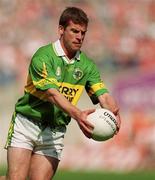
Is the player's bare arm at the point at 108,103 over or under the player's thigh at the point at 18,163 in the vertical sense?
over

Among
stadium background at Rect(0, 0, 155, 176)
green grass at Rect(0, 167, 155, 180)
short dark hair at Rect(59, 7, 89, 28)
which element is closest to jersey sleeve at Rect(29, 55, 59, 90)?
short dark hair at Rect(59, 7, 89, 28)

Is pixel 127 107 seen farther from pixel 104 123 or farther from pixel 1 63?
pixel 104 123

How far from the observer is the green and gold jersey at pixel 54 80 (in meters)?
7.54

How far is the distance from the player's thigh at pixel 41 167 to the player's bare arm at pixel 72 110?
0.74 m

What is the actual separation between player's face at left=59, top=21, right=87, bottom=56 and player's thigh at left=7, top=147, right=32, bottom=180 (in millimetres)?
1118

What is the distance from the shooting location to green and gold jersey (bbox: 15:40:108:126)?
24.7 ft

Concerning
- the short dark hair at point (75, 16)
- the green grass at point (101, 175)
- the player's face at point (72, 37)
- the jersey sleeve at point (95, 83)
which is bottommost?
the green grass at point (101, 175)

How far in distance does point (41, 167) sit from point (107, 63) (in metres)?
10.2

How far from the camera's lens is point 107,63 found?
1784cm

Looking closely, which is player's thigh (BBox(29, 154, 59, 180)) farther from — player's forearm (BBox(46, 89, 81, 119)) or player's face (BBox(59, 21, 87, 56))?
player's face (BBox(59, 21, 87, 56))

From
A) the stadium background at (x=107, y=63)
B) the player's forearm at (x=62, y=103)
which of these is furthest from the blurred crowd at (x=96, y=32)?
the player's forearm at (x=62, y=103)

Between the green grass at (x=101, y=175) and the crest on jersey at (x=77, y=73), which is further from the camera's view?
the green grass at (x=101, y=175)

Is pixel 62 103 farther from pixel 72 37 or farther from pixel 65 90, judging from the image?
pixel 72 37

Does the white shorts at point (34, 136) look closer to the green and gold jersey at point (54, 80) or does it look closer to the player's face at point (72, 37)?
the green and gold jersey at point (54, 80)
